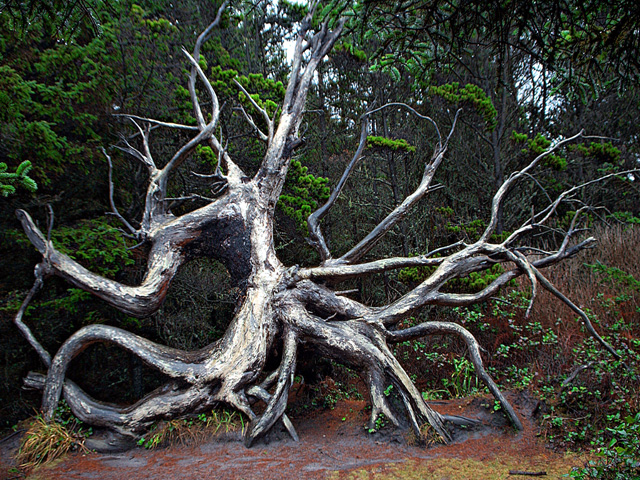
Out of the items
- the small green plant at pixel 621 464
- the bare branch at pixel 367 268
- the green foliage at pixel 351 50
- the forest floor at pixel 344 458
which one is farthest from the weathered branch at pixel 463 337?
the green foliage at pixel 351 50

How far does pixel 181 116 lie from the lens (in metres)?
6.89

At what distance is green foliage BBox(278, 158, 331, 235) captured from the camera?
7000 mm

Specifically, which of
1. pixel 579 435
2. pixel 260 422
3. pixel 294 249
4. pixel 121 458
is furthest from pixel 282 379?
pixel 294 249

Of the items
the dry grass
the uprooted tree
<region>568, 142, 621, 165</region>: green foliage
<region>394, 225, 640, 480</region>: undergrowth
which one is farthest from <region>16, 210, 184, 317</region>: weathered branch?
<region>568, 142, 621, 165</region>: green foliage

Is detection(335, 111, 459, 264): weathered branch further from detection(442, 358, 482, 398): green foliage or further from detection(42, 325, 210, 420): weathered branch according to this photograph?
detection(42, 325, 210, 420): weathered branch

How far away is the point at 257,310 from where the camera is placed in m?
5.05

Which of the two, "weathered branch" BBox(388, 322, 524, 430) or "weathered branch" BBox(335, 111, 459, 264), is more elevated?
"weathered branch" BBox(335, 111, 459, 264)

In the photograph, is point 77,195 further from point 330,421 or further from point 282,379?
point 330,421

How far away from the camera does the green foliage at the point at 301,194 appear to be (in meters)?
7.00

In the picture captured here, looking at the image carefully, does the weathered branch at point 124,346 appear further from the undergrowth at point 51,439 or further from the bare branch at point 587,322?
the bare branch at point 587,322

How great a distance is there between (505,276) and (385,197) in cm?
417

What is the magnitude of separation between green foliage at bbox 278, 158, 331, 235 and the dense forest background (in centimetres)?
4

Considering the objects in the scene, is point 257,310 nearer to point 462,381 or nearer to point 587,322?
point 462,381

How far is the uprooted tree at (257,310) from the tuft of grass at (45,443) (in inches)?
7.2
